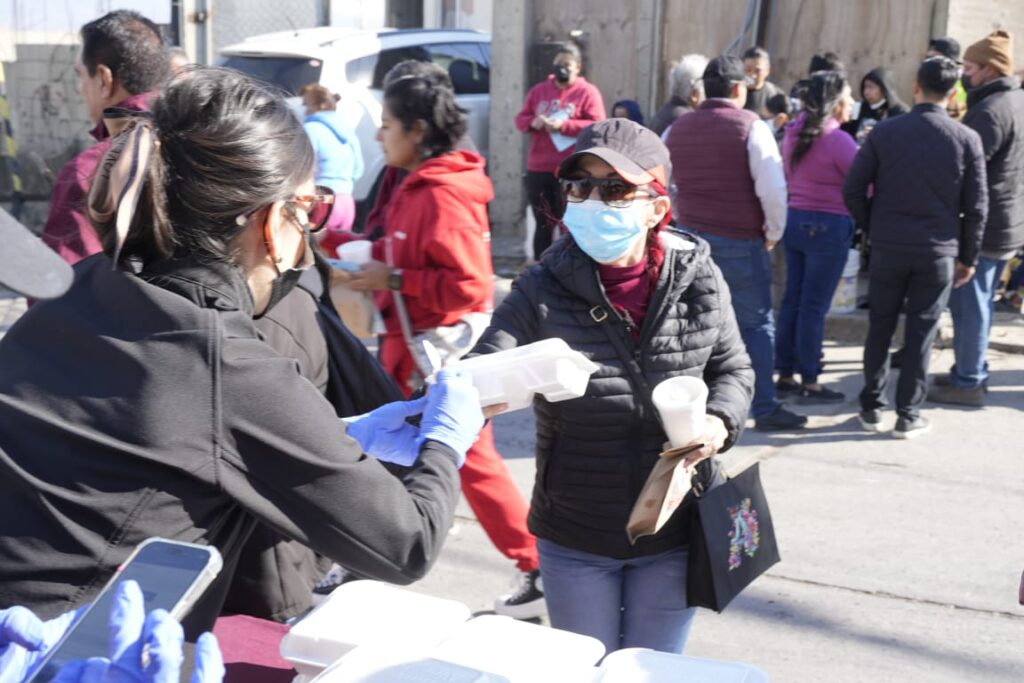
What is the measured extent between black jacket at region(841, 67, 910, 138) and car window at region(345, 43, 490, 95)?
4.09 metres

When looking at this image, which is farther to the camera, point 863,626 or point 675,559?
point 863,626

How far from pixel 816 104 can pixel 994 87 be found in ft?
3.12

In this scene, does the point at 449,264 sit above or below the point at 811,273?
above

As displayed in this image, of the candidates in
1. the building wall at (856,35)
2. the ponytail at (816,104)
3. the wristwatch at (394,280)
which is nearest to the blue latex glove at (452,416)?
the wristwatch at (394,280)

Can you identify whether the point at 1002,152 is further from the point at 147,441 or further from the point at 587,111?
the point at 147,441

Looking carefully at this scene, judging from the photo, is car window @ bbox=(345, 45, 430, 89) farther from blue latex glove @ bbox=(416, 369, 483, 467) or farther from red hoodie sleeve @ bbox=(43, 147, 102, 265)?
blue latex glove @ bbox=(416, 369, 483, 467)

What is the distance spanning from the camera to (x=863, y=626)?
4449 mm

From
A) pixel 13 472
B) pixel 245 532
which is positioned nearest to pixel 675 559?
pixel 245 532

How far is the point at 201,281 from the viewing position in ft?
6.42

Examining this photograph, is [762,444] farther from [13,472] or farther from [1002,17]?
[13,472]

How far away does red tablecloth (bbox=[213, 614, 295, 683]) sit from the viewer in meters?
2.11

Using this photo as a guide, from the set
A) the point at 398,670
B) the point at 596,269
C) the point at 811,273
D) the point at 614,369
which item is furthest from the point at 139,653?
the point at 811,273

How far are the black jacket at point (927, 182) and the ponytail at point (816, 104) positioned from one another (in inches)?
17.5

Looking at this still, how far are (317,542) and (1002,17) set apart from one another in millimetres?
8568
